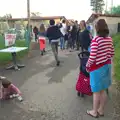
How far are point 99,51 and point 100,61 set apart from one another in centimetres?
18

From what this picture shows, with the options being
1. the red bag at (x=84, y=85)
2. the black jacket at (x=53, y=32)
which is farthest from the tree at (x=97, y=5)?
the red bag at (x=84, y=85)

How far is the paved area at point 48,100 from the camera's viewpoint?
612cm

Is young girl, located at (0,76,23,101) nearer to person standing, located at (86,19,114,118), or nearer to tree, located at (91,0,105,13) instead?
person standing, located at (86,19,114,118)

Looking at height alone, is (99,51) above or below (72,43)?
above

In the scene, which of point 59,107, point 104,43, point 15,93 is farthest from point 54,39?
point 104,43

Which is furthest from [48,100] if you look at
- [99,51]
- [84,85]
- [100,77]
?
[99,51]

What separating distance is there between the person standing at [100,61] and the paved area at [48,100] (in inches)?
21.5

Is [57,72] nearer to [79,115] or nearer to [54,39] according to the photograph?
[54,39]

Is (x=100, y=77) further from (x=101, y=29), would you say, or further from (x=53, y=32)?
(x=53, y=32)

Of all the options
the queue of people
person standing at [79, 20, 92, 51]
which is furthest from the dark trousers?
the queue of people

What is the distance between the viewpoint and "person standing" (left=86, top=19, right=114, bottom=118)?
5609 millimetres

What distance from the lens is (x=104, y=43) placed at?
223 inches

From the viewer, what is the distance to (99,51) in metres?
5.62

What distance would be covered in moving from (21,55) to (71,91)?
8.07 m
